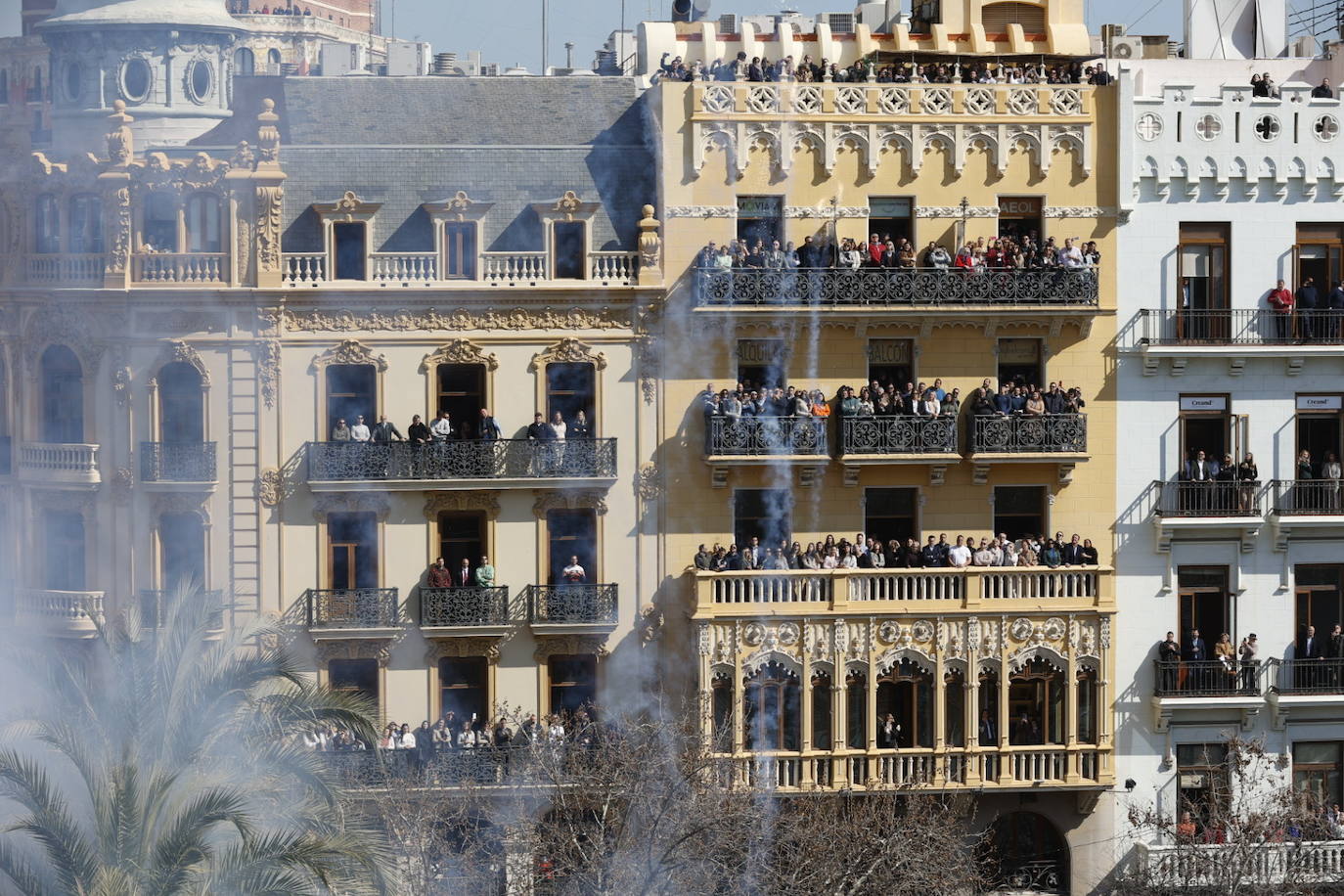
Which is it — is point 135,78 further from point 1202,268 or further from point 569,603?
point 1202,268

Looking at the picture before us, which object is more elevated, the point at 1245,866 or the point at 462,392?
the point at 462,392

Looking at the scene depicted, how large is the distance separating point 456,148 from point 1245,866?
29353 millimetres

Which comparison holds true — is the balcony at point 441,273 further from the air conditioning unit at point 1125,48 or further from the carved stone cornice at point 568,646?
the air conditioning unit at point 1125,48

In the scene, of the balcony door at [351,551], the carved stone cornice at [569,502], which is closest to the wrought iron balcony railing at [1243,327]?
the carved stone cornice at [569,502]

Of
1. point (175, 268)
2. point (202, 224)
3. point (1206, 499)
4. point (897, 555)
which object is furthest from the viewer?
point (1206, 499)

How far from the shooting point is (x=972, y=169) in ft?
255

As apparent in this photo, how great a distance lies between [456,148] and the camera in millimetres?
76938

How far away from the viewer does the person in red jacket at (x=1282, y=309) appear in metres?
78.1

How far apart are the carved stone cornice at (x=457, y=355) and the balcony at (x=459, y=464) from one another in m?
2.25

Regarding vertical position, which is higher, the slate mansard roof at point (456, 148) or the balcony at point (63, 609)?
the slate mansard roof at point (456, 148)

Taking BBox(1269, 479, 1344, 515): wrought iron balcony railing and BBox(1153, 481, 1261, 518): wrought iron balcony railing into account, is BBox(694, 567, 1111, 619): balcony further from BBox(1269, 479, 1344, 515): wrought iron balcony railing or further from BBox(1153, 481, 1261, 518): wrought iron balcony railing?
BBox(1269, 479, 1344, 515): wrought iron balcony railing

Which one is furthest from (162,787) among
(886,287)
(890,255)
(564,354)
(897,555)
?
(890,255)

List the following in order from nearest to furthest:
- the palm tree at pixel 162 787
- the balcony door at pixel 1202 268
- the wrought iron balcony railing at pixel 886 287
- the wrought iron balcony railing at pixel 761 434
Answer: the palm tree at pixel 162 787 → the wrought iron balcony railing at pixel 886 287 → the wrought iron balcony railing at pixel 761 434 → the balcony door at pixel 1202 268

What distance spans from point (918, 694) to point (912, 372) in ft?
29.9
